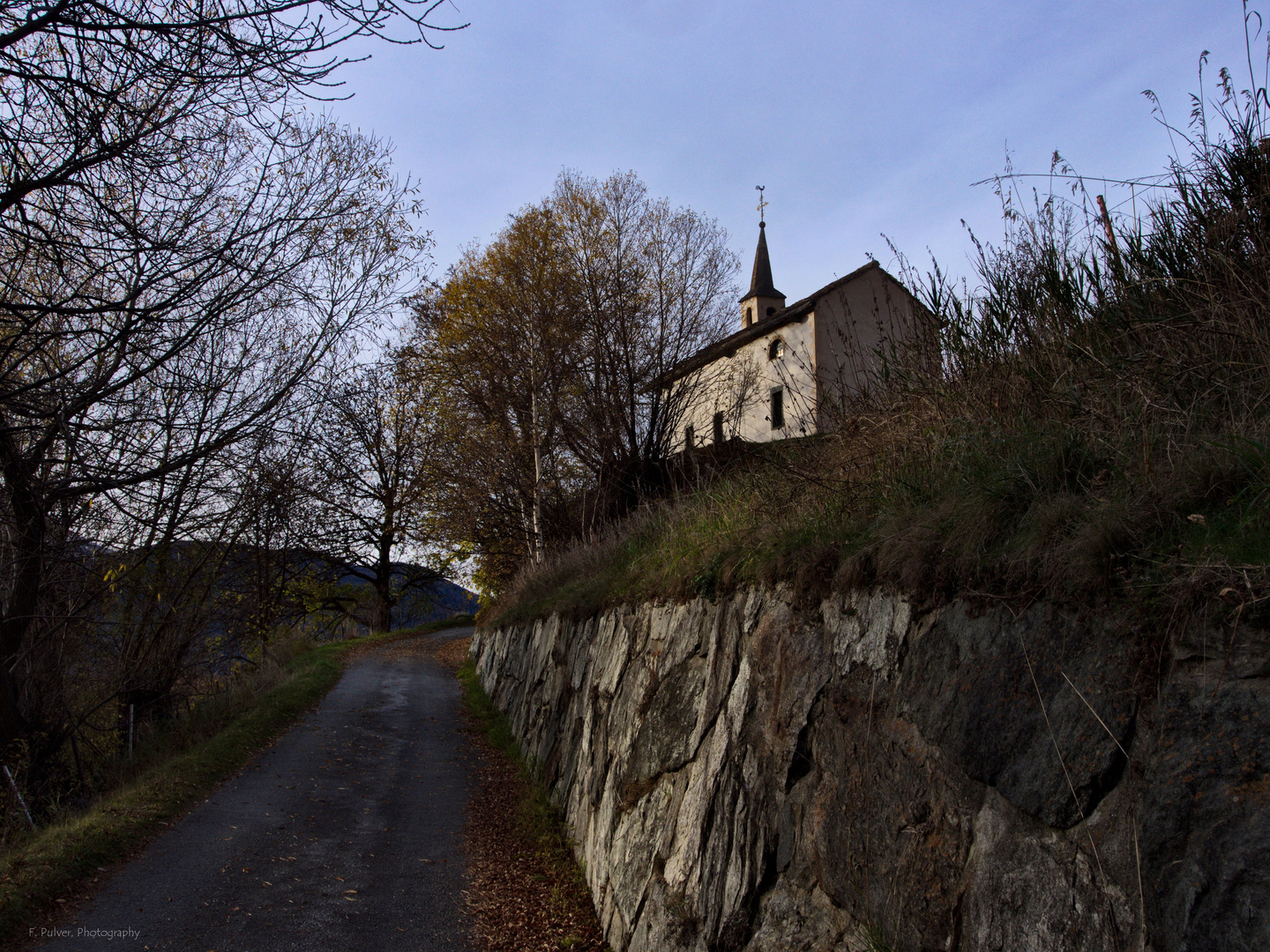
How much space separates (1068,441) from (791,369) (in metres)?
9.92

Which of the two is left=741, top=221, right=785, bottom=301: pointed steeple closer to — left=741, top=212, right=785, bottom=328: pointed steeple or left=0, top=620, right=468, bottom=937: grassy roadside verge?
left=741, top=212, right=785, bottom=328: pointed steeple

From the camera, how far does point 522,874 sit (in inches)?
327

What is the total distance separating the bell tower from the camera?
48.5 meters

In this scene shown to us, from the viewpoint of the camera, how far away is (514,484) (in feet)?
58.3

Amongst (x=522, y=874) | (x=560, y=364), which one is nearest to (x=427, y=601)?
(x=560, y=364)

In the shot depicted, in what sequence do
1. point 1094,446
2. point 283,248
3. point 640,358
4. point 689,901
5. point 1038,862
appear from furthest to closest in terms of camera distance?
point 640,358
point 283,248
point 689,901
point 1094,446
point 1038,862

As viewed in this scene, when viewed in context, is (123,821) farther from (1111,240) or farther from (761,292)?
(761,292)

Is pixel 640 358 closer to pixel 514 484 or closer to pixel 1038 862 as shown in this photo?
pixel 514 484

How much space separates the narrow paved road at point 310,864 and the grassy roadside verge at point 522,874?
22 centimetres

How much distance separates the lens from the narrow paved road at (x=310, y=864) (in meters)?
6.64

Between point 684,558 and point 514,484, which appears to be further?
point 514,484

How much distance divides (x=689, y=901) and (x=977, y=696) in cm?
268

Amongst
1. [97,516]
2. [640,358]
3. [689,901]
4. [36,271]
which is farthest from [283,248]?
[640,358]

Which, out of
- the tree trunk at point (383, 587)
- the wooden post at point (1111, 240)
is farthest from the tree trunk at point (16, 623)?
the tree trunk at point (383, 587)
